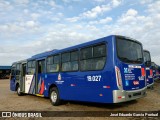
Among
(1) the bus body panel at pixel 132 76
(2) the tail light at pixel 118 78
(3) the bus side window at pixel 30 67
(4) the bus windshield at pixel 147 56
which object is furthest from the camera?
(4) the bus windshield at pixel 147 56

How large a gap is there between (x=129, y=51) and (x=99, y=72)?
1.54 m

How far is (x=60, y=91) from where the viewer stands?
34.6 feet

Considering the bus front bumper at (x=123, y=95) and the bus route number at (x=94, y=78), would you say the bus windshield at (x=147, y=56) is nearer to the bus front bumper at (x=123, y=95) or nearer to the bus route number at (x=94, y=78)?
the bus front bumper at (x=123, y=95)

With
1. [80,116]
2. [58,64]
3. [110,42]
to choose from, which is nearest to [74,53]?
[58,64]

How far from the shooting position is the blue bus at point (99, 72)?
7.60m

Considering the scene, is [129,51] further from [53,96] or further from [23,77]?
[23,77]

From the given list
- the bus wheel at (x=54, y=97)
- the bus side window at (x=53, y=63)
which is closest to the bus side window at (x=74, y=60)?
the bus side window at (x=53, y=63)

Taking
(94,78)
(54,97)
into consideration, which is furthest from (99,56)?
(54,97)

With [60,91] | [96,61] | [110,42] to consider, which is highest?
[110,42]

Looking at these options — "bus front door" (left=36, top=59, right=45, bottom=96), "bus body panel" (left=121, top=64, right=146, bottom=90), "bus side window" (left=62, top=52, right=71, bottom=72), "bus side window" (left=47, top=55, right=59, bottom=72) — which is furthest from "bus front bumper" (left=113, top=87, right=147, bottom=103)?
"bus front door" (left=36, top=59, right=45, bottom=96)

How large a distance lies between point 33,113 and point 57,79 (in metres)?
2.51

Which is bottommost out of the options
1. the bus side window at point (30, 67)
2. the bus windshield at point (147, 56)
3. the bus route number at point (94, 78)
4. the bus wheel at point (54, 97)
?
the bus wheel at point (54, 97)

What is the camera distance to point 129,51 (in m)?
8.45

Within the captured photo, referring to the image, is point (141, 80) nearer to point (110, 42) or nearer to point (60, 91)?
point (110, 42)
